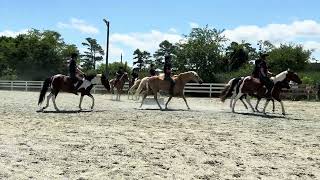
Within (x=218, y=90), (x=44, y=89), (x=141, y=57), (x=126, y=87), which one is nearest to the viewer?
(x=44, y=89)

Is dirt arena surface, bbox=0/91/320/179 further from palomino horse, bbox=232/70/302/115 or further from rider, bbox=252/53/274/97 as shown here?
palomino horse, bbox=232/70/302/115

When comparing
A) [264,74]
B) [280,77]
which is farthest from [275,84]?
[264,74]

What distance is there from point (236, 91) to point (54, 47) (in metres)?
61.9

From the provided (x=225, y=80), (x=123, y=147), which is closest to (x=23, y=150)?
(x=123, y=147)

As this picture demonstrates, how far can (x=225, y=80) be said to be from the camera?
43.7 m

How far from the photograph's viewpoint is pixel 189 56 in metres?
50.3

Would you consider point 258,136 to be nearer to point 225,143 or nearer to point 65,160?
point 225,143

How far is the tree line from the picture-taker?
1964 inches

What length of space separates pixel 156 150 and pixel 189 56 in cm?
4112

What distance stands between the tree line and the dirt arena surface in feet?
99.3

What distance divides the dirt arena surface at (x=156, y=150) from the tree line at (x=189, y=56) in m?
30.3

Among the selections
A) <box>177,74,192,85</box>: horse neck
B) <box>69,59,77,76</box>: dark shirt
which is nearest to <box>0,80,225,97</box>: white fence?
<box>177,74,192,85</box>: horse neck

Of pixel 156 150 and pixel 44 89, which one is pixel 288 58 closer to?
pixel 44 89

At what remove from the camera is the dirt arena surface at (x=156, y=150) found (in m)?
7.68
